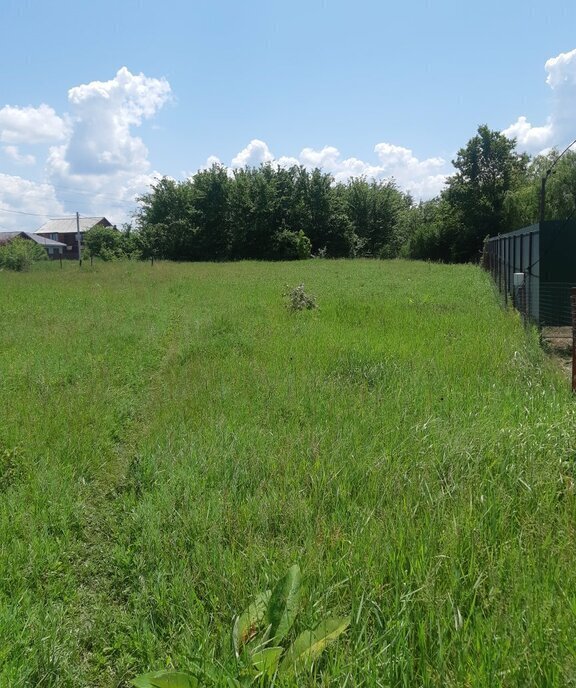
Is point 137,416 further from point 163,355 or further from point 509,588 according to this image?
point 509,588

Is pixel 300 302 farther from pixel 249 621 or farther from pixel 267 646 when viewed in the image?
pixel 267 646

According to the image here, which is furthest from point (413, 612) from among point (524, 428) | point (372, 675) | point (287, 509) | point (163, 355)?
point (163, 355)

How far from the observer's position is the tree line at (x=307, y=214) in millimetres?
49094

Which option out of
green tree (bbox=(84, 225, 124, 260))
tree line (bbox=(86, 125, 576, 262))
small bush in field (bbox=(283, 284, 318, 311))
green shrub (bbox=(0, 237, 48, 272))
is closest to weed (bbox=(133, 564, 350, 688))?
small bush in field (bbox=(283, 284, 318, 311))

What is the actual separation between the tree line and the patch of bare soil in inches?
1479

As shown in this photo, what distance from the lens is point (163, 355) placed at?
9047mm

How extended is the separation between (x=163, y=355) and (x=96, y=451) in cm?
430

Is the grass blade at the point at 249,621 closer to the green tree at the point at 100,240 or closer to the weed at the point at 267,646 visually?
the weed at the point at 267,646

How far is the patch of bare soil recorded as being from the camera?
8.60 meters

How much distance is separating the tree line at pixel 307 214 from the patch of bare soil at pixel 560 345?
123ft

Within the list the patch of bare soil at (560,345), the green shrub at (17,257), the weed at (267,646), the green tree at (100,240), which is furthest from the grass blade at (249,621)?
the green tree at (100,240)

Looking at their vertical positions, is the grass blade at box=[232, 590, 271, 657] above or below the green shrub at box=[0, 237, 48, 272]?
below

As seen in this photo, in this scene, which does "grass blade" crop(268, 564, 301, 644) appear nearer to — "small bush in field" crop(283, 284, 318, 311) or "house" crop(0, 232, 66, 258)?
"small bush in field" crop(283, 284, 318, 311)

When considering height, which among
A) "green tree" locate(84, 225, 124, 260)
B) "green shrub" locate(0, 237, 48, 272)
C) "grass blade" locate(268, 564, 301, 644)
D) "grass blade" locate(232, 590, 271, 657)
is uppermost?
"green tree" locate(84, 225, 124, 260)
